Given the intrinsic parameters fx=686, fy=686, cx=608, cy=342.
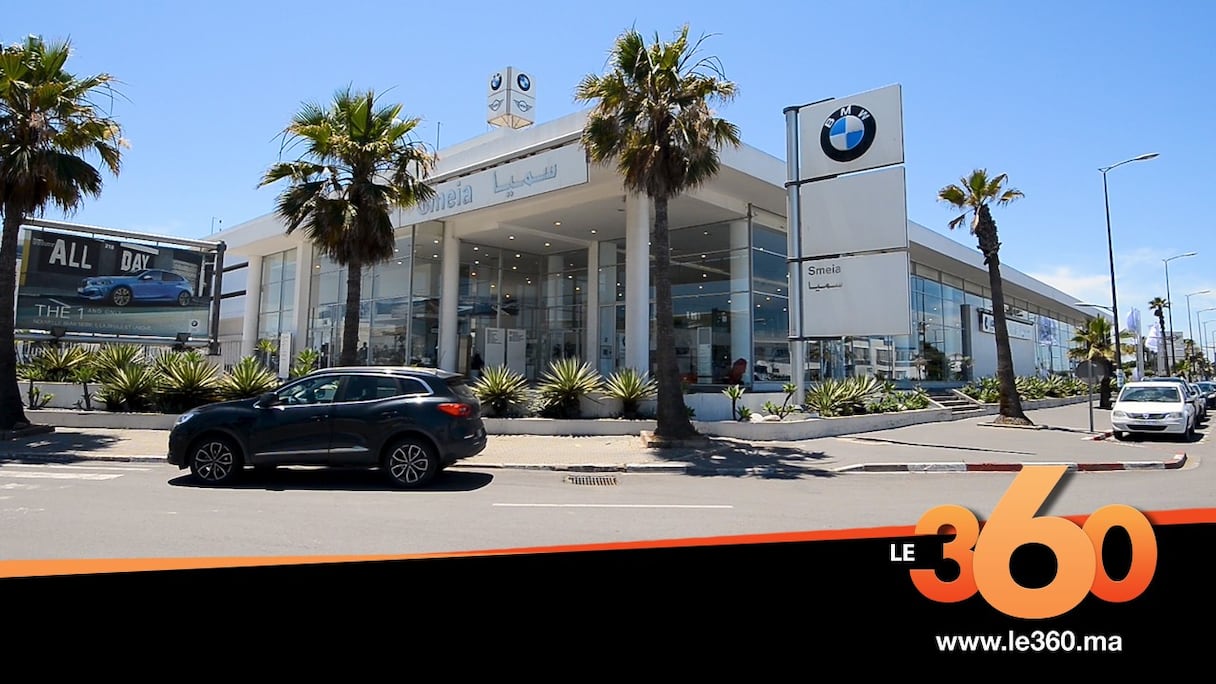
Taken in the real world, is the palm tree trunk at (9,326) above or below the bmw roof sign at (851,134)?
below

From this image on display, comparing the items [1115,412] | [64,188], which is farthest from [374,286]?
[1115,412]

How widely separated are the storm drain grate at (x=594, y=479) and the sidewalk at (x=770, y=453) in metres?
0.54

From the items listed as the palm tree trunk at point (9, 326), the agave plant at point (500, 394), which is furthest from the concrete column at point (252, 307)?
the agave plant at point (500, 394)

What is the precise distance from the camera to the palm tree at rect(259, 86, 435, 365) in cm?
1588

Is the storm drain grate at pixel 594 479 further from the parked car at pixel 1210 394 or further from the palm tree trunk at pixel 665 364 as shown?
the parked car at pixel 1210 394

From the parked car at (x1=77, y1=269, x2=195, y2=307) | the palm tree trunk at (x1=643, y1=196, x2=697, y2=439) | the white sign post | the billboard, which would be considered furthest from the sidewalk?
the parked car at (x1=77, y1=269, x2=195, y2=307)

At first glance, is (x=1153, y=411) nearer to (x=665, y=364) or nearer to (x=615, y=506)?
(x=665, y=364)

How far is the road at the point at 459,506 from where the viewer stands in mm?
6473

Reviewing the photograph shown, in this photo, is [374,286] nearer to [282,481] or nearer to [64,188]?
[64,188]

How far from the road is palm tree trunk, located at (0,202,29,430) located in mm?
4439

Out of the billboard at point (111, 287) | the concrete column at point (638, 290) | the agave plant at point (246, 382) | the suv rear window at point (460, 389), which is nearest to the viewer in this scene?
the suv rear window at point (460, 389)

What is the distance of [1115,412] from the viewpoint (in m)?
18.3

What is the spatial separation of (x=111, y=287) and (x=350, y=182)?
15.0 meters

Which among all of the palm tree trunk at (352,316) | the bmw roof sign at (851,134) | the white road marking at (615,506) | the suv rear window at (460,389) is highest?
the bmw roof sign at (851,134)
